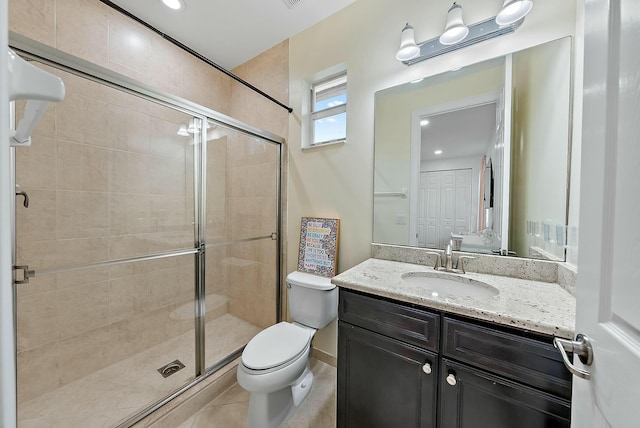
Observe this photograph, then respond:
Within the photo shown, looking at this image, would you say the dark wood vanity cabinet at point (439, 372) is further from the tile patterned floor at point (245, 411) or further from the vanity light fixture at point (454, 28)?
the vanity light fixture at point (454, 28)

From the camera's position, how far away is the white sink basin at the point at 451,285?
3.77ft

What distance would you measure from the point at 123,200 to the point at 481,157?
2352 millimetres

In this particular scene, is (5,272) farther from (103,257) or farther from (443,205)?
(103,257)

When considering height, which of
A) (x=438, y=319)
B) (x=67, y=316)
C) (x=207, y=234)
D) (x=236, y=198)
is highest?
(x=236, y=198)

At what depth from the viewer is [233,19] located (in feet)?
5.77

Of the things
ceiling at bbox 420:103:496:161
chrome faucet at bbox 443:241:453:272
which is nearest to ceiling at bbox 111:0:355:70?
ceiling at bbox 420:103:496:161

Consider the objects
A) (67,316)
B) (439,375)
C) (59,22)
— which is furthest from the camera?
(67,316)

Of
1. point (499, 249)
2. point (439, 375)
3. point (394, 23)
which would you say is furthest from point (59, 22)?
point (499, 249)

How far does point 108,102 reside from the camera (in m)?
1.53

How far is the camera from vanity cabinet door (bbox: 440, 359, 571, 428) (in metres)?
0.74

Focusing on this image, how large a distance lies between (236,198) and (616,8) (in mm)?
2193

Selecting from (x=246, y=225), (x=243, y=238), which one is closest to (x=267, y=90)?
(x=246, y=225)

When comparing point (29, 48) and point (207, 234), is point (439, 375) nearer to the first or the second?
point (207, 234)

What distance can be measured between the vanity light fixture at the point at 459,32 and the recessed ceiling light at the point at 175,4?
1.47 m
